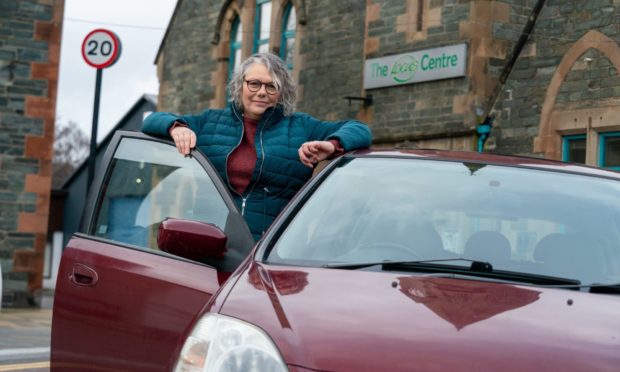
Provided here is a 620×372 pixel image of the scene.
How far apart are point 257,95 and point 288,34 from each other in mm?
21872

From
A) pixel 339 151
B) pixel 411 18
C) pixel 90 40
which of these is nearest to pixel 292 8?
pixel 411 18

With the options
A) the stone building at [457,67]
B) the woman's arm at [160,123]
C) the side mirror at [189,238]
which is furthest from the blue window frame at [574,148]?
the side mirror at [189,238]

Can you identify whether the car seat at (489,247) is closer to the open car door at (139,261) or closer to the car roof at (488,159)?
the car roof at (488,159)

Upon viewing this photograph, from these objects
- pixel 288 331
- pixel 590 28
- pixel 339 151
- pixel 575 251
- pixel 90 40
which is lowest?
pixel 288 331

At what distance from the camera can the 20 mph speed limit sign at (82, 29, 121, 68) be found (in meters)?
15.0

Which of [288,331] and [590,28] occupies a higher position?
[590,28]

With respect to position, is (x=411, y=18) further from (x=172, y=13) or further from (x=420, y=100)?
(x=172, y=13)

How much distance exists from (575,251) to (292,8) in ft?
77.3

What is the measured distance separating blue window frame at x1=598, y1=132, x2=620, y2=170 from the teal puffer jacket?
45.7 ft

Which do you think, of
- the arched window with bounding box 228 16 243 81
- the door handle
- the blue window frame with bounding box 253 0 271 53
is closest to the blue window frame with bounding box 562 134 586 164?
the blue window frame with bounding box 253 0 271 53

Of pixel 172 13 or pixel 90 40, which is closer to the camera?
pixel 90 40

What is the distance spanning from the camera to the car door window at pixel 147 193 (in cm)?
526

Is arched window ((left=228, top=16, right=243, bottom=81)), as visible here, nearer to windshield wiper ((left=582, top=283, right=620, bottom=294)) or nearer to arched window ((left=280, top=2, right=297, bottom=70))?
arched window ((left=280, top=2, right=297, bottom=70))

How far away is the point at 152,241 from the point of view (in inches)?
207
